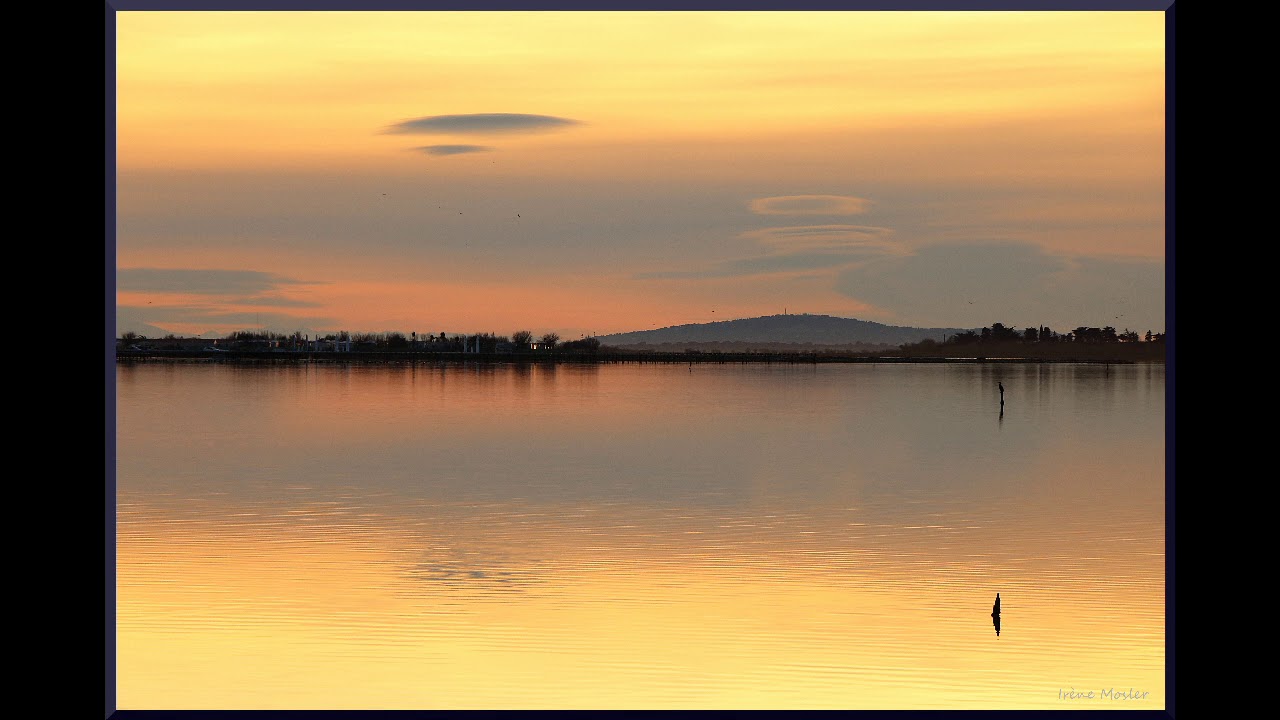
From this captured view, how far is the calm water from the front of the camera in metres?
14.8

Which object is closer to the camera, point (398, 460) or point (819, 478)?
point (819, 478)

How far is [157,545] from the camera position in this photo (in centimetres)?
2325

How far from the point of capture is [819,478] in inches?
1446

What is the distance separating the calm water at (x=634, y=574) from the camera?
1475 cm

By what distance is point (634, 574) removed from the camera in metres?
20.9
